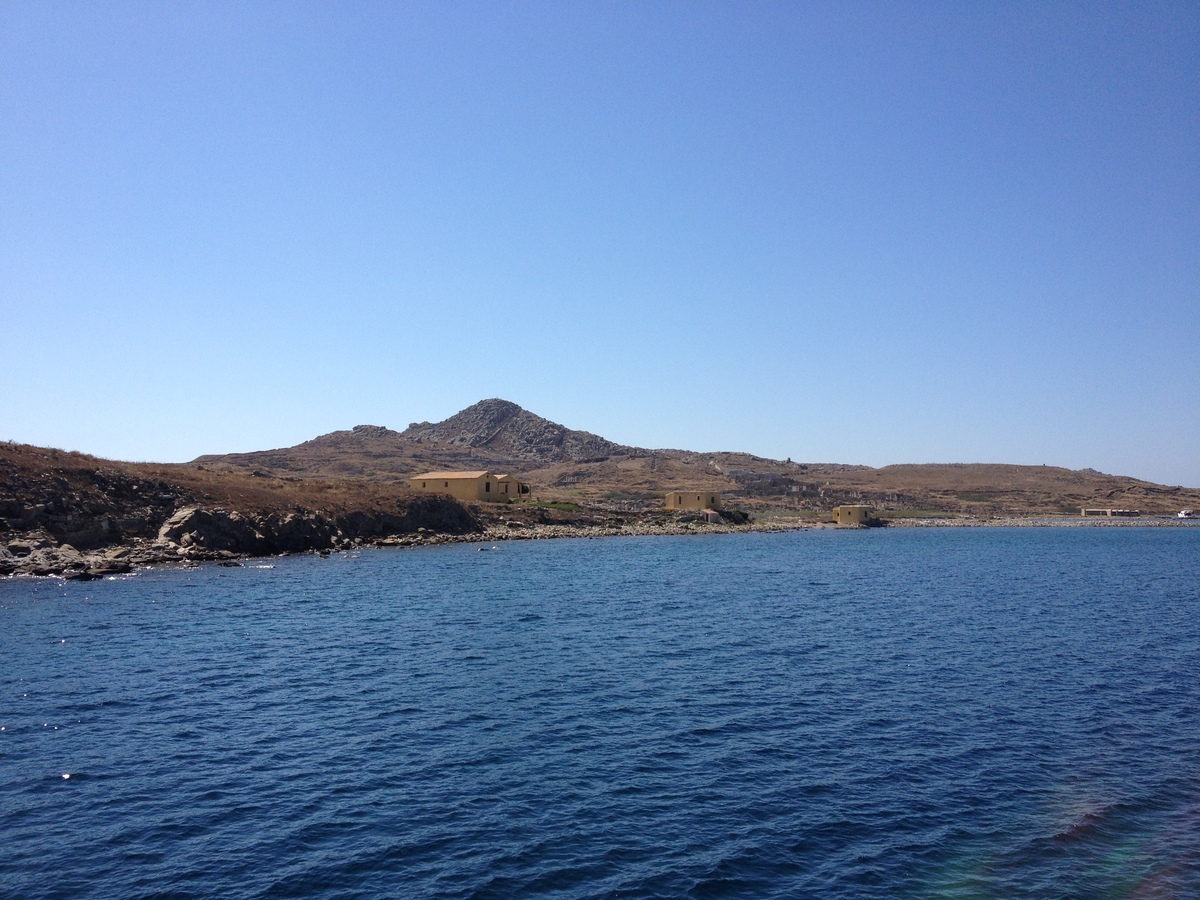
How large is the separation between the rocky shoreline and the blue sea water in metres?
9.07

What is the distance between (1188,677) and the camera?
100ft

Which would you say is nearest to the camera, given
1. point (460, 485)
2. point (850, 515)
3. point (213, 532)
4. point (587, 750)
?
point (587, 750)

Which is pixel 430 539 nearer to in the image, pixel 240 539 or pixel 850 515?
pixel 240 539

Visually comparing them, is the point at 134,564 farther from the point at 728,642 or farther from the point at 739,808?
the point at 739,808

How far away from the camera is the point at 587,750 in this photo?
2119 centimetres

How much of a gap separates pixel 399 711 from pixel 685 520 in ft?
330

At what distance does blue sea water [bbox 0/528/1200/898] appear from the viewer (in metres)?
15.0

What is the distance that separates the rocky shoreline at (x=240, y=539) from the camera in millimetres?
53656

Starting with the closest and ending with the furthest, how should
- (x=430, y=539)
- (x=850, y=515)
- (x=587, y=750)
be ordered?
(x=587, y=750) → (x=430, y=539) → (x=850, y=515)

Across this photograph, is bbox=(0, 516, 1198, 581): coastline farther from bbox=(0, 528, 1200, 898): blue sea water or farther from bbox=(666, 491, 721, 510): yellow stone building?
bbox=(0, 528, 1200, 898): blue sea water

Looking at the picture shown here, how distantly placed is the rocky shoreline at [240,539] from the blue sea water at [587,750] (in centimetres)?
907

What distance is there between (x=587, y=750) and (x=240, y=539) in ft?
185

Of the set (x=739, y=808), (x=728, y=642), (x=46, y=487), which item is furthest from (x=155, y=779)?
(x=46, y=487)

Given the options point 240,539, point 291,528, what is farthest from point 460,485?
point 240,539
